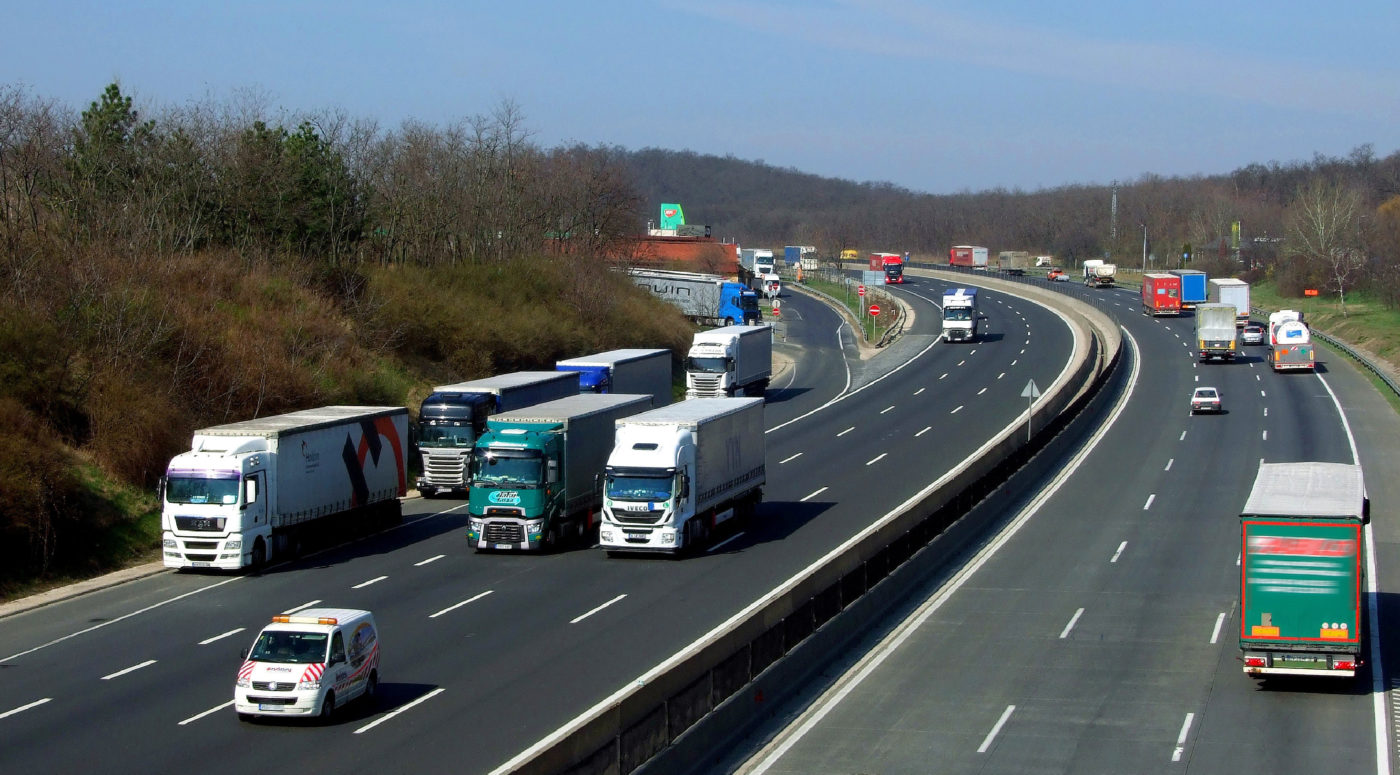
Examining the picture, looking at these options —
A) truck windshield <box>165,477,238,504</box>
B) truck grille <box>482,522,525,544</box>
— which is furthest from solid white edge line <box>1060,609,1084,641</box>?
→ truck windshield <box>165,477,238,504</box>

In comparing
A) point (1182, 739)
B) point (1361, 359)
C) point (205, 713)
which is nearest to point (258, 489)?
point (205, 713)

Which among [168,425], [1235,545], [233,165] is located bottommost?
[1235,545]

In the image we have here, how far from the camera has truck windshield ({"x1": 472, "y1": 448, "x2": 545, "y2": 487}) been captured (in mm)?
32125

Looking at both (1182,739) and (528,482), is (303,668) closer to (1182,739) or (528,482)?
(1182,739)

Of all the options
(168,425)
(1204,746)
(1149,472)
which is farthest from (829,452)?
(1204,746)

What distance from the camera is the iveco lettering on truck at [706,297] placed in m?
97.1

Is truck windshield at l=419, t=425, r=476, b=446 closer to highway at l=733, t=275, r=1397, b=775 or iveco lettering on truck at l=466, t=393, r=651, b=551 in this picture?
iveco lettering on truck at l=466, t=393, r=651, b=551

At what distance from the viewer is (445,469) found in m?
41.1

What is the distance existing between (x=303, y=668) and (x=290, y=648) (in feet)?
1.30

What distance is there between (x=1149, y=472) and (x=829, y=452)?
11.1 metres

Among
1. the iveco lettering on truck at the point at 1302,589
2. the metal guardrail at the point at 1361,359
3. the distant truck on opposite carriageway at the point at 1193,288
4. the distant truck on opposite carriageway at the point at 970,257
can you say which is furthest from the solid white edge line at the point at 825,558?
the distant truck on opposite carriageway at the point at 970,257

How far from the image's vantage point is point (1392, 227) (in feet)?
448

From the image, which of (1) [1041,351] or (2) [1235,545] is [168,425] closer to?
(2) [1235,545]

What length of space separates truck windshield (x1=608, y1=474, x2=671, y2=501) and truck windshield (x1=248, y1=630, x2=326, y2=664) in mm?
12464
